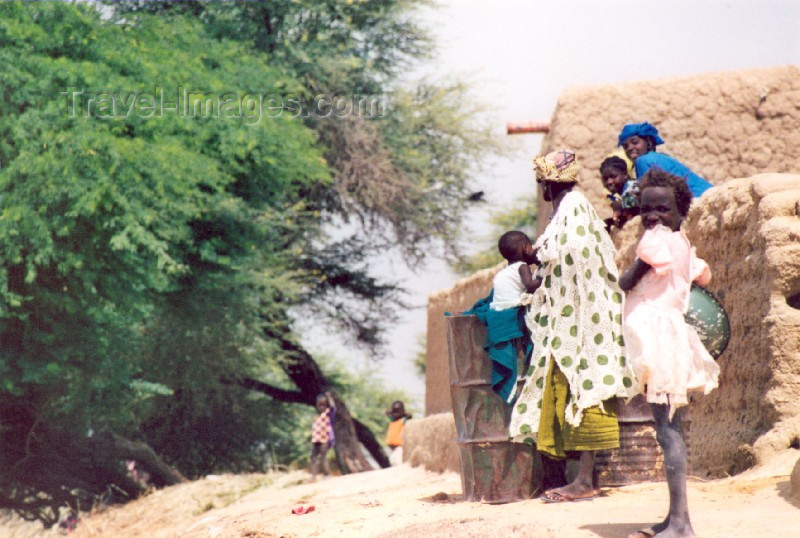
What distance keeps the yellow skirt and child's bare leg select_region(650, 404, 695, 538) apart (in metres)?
1.04

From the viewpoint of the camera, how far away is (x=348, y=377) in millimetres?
37906

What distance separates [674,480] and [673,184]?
1226mm

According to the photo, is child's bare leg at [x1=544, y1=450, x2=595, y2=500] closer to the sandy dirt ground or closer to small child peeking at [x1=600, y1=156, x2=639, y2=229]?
the sandy dirt ground

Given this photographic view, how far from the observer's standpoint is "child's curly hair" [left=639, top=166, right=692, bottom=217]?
544 centimetres

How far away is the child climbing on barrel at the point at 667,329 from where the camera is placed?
16.9 ft

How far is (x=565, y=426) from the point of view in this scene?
6277 millimetres

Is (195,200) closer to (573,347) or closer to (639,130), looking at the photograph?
(639,130)

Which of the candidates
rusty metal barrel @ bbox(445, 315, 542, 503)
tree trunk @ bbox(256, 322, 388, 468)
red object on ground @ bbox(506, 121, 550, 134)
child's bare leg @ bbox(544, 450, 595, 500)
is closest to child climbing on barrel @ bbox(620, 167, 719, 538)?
child's bare leg @ bbox(544, 450, 595, 500)

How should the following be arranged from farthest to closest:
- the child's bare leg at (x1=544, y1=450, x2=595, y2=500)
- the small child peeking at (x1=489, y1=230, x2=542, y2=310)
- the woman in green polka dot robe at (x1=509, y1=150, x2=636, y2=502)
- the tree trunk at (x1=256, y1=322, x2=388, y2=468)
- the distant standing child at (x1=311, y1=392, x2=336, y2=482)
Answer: the tree trunk at (x1=256, y1=322, x2=388, y2=468)
the distant standing child at (x1=311, y1=392, x2=336, y2=482)
the small child peeking at (x1=489, y1=230, x2=542, y2=310)
the child's bare leg at (x1=544, y1=450, x2=595, y2=500)
the woman in green polka dot robe at (x1=509, y1=150, x2=636, y2=502)

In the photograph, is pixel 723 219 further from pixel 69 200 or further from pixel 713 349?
pixel 69 200

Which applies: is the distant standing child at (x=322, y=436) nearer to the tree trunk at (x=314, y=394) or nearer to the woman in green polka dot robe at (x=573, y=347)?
the tree trunk at (x=314, y=394)

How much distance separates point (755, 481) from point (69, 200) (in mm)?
12171

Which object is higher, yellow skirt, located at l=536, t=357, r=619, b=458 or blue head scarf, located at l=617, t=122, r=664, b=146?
blue head scarf, located at l=617, t=122, r=664, b=146

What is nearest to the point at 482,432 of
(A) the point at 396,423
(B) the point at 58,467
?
(A) the point at 396,423
